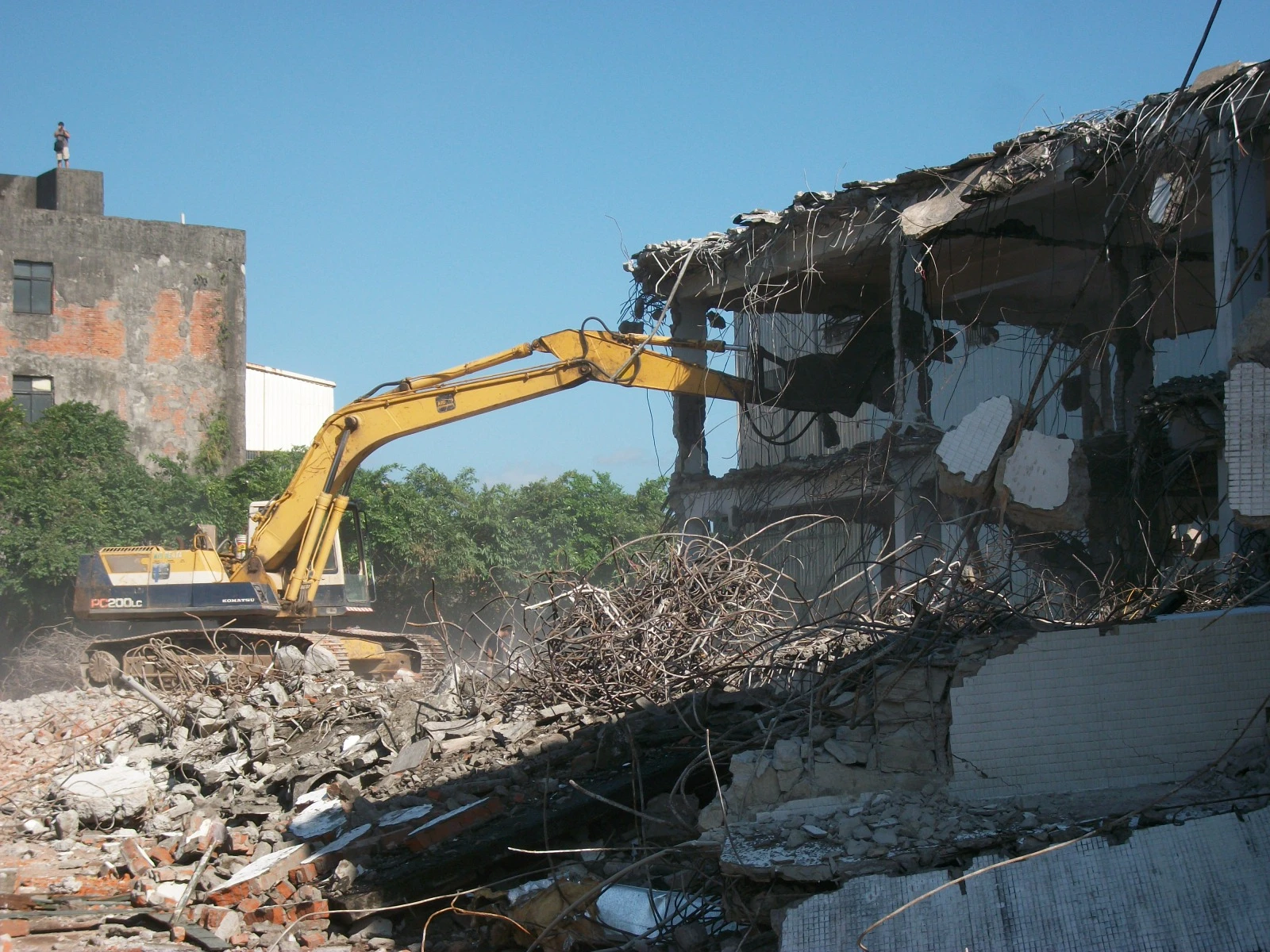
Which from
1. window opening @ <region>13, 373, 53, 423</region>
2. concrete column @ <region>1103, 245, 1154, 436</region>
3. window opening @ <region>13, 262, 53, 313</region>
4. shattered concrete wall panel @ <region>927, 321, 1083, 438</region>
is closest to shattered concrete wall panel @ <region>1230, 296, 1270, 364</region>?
concrete column @ <region>1103, 245, 1154, 436</region>

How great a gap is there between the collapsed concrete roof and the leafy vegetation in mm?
9350

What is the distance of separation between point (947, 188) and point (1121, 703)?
21.0ft

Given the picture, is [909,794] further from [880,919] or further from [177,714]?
[177,714]

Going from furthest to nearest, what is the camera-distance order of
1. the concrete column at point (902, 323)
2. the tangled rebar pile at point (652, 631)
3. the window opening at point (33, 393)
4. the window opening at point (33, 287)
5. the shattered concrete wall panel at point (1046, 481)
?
the window opening at point (33, 287) → the window opening at point (33, 393) → the concrete column at point (902, 323) → the shattered concrete wall panel at point (1046, 481) → the tangled rebar pile at point (652, 631)

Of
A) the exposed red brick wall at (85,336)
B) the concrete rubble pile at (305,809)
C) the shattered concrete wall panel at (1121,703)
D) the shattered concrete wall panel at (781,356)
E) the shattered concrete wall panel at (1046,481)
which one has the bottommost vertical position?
the concrete rubble pile at (305,809)

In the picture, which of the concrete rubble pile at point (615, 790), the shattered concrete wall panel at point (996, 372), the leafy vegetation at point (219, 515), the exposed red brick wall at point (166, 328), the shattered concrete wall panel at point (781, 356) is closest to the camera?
the concrete rubble pile at point (615, 790)

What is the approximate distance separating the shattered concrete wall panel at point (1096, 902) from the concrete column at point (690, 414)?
9.87 metres

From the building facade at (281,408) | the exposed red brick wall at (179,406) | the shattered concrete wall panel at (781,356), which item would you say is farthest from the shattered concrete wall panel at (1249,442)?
the building facade at (281,408)

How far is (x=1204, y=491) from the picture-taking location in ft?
32.0

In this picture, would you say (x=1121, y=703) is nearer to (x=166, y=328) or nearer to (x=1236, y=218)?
(x=1236, y=218)

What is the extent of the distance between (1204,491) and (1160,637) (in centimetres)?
589

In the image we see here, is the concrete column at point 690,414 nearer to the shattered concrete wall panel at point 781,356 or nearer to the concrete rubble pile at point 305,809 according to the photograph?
the shattered concrete wall panel at point 781,356

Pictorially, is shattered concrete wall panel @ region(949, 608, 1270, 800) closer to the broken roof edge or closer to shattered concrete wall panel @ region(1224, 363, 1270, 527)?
shattered concrete wall panel @ region(1224, 363, 1270, 527)

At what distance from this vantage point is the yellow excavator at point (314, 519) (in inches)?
497
